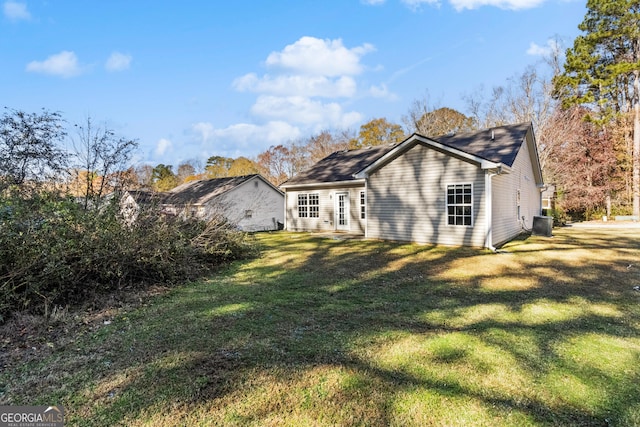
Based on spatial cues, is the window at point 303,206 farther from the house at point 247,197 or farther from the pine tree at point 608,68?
the pine tree at point 608,68

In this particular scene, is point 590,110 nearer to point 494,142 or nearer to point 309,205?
point 494,142

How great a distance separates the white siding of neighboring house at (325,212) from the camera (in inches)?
591

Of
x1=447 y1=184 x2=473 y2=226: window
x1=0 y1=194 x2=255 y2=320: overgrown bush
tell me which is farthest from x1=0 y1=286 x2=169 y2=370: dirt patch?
x1=447 y1=184 x2=473 y2=226: window

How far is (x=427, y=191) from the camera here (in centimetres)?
1139

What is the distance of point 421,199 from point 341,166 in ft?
21.6

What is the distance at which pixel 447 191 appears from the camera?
432 inches

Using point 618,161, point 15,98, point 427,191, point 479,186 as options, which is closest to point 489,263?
point 479,186

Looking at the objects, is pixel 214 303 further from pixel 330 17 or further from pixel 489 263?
pixel 330 17

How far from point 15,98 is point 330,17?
1173cm

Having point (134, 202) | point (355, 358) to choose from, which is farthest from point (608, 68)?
point (134, 202)

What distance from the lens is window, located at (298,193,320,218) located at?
54.6 ft

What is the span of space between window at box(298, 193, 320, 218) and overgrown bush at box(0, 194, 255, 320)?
9.06 metres

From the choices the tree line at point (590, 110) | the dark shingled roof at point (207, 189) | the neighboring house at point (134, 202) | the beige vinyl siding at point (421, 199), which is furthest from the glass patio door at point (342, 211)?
the tree line at point (590, 110)

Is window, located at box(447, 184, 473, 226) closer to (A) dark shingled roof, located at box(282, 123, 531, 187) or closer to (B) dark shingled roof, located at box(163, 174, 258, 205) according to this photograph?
(A) dark shingled roof, located at box(282, 123, 531, 187)
